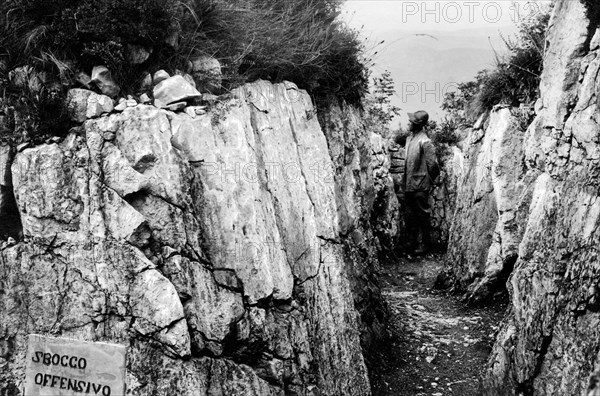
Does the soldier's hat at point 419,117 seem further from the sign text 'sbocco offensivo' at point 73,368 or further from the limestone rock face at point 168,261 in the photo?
the sign text 'sbocco offensivo' at point 73,368

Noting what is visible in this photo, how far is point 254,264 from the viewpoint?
7391mm

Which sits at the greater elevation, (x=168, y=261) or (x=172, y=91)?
(x=172, y=91)

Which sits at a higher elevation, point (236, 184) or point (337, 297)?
point (236, 184)

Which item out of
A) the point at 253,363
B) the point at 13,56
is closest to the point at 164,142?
the point at 13,56

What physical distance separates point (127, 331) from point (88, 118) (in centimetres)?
249

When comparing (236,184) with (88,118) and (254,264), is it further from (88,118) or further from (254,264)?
(88,118)

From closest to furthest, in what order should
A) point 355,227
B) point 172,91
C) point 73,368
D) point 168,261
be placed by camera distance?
point 73,368, point 168,261, point 172,91, point 355,227

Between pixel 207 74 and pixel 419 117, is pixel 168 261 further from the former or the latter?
pixel 419 117

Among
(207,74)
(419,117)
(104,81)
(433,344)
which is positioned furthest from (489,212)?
(104,81)

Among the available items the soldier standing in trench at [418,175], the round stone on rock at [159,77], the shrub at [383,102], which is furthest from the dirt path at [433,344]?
the shrub at [383,102]

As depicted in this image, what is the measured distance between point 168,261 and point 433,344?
6245mm

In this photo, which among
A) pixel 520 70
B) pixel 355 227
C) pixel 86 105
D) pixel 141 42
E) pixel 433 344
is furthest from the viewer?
pixel 520 70

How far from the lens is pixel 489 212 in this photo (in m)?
12.5

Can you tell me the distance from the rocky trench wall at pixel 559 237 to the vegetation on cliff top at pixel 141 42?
12.6 ft
